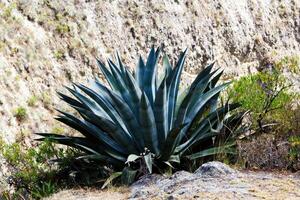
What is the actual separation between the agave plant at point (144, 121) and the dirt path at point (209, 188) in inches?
17.0

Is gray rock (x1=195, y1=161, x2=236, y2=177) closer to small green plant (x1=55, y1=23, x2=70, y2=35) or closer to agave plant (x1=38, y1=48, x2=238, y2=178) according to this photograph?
agave plant (x1=38, y1=48, x2=238, y2=178)

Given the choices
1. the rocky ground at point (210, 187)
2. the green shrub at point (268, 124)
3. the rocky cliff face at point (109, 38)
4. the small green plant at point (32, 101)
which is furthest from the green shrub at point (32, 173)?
the small green plant at point (32, 101)

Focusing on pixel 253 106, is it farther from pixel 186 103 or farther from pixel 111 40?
pixel 111 40

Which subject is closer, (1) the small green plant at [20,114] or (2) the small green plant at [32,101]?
(1) the small green plant at [20,114]

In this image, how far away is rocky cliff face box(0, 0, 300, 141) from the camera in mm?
8977

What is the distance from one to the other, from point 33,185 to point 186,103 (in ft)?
6.07

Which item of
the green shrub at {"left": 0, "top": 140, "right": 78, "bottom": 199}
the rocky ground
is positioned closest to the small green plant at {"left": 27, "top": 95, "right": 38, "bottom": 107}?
the green shrub at {"left": 0, "top": 140, "right": 78, "bottom": 199}

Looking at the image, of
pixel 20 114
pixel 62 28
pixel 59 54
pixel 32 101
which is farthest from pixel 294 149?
pixel 62 28

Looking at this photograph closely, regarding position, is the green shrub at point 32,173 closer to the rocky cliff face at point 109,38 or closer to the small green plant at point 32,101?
the rocky cliff face at point 109,38

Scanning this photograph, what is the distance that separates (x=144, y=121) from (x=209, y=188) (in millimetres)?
1327

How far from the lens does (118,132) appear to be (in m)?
5.41

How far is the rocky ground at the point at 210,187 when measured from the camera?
157 inches

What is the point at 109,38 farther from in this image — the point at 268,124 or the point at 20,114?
the point at 268,124

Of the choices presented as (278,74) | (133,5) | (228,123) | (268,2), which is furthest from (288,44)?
(228,123)
